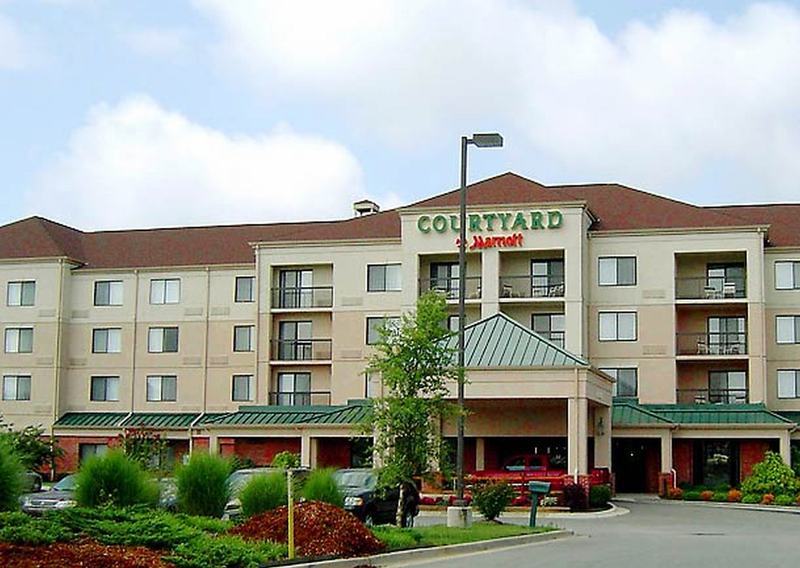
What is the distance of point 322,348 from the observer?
6016 cm

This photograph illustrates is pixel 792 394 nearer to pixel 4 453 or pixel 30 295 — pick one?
pixel 30 295

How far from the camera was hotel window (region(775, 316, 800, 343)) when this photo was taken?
185 feet

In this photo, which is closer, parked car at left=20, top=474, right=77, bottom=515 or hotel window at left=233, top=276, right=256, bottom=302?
parked car at left=20, top=474, right=77, bottom=515

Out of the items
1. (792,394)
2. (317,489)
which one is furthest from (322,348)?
(317,489)

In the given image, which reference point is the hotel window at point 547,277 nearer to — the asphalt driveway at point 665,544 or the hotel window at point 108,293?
the asphalt driveway at point 665,544

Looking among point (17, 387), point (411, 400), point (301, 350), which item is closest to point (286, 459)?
point (301, 350)

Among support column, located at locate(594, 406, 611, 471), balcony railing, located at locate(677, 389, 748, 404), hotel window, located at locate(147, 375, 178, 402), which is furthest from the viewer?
hotel window, located at locate(147, 375, 178, 402)

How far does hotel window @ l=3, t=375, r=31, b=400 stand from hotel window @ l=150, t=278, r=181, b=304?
283 inches

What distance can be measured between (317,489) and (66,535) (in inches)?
301

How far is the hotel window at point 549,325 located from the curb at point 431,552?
2893cm

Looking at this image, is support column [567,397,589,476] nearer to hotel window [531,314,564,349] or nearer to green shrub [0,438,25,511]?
hotel window [531,314,564,349]

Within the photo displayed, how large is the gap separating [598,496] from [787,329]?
18.9m

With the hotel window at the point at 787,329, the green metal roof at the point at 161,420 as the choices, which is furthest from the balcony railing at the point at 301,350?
the hotel window at the point at 787,329

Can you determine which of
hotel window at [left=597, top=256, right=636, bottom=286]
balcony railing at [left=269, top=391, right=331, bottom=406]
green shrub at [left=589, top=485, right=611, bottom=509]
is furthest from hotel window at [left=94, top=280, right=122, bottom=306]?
green shrub at [left=589, top=485, right=611, bottom=509]
